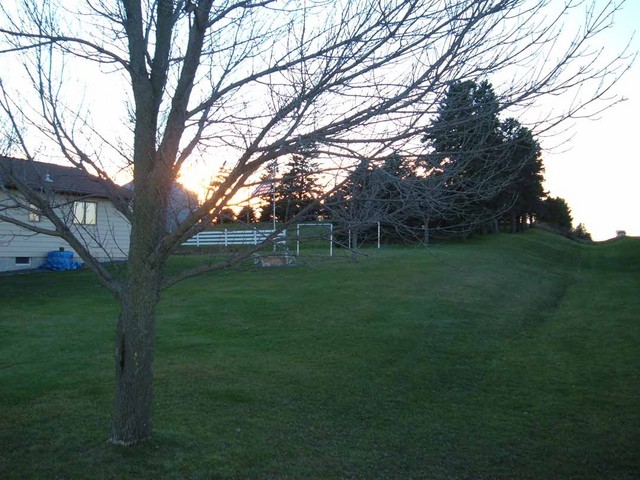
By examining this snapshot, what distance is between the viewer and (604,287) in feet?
71.9

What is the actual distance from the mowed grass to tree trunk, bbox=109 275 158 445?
24cm

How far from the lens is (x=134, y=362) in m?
5.93

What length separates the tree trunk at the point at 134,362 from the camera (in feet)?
19.5

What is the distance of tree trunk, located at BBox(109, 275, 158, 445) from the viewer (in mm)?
5934

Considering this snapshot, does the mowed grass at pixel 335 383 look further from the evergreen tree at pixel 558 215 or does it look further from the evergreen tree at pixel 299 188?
the evergreen tree at pixel 558 215

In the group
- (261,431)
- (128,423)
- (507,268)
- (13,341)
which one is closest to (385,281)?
(507,268)

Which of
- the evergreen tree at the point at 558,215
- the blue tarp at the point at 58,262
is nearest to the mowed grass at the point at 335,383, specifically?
the blue tarp at the point at 58,262

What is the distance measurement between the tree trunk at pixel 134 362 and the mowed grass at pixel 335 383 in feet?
0.79

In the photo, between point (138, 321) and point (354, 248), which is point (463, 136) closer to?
point (354, 248)

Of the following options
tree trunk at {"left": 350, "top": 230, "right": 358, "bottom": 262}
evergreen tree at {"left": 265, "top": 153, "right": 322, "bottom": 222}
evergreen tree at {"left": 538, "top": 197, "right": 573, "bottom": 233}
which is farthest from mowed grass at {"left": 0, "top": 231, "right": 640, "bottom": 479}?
evergreen tree at {"left": 538, "top": 197, "right": 573, "bottom": 233}

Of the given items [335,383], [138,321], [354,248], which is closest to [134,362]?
[138,321]

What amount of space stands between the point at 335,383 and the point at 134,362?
13.1 feet

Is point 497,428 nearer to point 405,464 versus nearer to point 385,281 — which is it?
point 405,464

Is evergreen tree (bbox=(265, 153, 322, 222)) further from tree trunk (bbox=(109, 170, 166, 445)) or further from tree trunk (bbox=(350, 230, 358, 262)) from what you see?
tree trunk (bbox=(109, 170, 166, 445))
